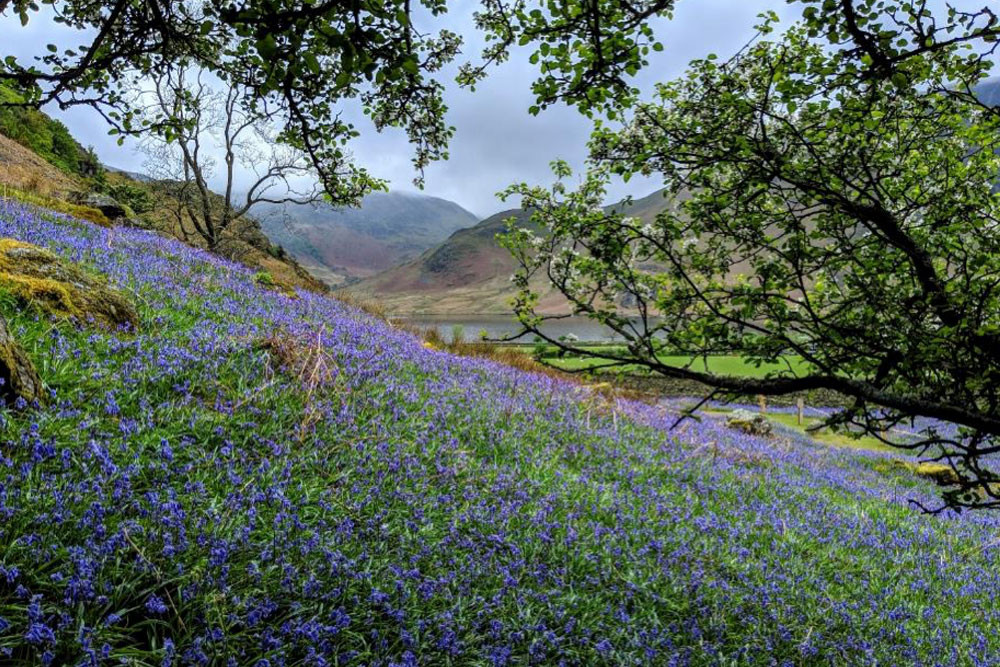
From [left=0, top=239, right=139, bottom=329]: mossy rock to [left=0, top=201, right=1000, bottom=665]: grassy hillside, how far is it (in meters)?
0.24

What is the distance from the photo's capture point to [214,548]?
2.93 m

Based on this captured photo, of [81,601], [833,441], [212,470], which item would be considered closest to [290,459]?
[212,470]

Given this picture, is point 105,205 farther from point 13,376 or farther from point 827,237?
point 827,237

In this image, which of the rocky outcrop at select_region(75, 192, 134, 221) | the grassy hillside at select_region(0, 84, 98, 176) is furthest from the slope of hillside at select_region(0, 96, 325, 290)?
the rocky outcrop at select_region(75, 192, 134, 221)

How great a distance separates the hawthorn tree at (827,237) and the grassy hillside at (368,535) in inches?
79.4

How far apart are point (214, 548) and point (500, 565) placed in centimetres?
216

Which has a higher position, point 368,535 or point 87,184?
point 87,184

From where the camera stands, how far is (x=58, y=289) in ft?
17.8

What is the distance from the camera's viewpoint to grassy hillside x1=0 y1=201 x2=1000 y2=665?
2.74 meters

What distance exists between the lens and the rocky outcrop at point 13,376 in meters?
3.52

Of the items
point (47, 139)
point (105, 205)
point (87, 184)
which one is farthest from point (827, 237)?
point (47, 139)

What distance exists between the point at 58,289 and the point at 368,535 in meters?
4.48

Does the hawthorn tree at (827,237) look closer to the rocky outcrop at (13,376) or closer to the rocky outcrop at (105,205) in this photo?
the rocky outcrop at (13,376)

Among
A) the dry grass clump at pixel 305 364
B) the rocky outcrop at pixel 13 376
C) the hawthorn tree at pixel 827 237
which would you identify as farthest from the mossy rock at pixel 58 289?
the hawthorn tree at pixel 827 237
